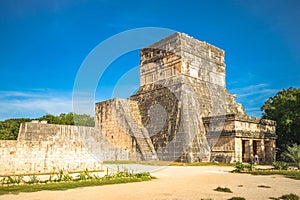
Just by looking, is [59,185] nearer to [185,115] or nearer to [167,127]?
[185,115]

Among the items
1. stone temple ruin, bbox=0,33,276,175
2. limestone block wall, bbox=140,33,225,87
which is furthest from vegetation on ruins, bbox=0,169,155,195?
limestone block wall, bbox=140,33,225,87

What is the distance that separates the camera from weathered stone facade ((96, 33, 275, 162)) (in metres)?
15.4

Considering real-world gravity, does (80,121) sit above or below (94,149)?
above

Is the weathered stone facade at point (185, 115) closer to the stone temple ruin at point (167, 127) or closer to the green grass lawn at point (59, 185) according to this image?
the stone temple ruin at point (167, 127)

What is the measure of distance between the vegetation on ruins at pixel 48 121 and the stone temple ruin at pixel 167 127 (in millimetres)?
11804

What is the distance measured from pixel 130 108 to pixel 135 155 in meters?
4.18

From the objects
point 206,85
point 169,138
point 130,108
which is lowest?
point 169,138

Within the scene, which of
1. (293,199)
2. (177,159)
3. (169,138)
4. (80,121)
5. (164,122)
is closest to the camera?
(293,199)

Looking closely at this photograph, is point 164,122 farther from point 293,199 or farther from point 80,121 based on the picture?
point 80,121

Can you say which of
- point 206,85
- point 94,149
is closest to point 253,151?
point 206,85

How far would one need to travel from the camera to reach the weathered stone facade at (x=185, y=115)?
1537 centimetres

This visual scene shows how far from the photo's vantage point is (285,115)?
55.0 feet

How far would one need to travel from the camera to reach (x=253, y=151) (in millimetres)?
16141

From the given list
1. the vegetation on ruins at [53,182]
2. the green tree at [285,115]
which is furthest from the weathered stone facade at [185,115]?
the vegetation on ruins at [53,182]
